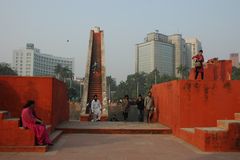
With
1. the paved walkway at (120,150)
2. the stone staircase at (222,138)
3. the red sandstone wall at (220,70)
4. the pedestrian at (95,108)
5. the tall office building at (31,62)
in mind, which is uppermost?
the tall office building at (31,62)

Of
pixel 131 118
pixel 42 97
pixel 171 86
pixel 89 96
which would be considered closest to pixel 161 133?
pixel 171 86

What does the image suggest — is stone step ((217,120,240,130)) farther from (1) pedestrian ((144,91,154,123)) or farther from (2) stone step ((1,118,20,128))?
(1) pedestrian ((144,91,154,123))

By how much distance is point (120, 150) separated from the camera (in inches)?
298

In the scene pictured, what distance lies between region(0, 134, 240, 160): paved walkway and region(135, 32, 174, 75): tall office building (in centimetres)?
9112

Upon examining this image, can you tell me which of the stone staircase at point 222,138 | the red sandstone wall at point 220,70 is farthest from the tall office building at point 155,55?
the stone staircase at point 222,138

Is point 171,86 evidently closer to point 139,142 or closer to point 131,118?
point 139,142

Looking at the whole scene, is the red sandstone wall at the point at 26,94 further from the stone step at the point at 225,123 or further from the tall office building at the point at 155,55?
the tall office building at the point at 155,55

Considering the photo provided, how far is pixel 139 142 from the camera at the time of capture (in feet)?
29.2

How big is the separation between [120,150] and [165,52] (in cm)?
9672

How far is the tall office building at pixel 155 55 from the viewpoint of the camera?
100 meters

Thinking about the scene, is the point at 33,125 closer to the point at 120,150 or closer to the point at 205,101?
the point at 120,150

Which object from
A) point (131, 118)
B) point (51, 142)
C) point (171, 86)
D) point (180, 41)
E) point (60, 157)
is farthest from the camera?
point (180, 41)

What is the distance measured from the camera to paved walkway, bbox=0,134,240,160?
6.77m

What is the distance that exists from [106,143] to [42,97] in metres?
2.48
